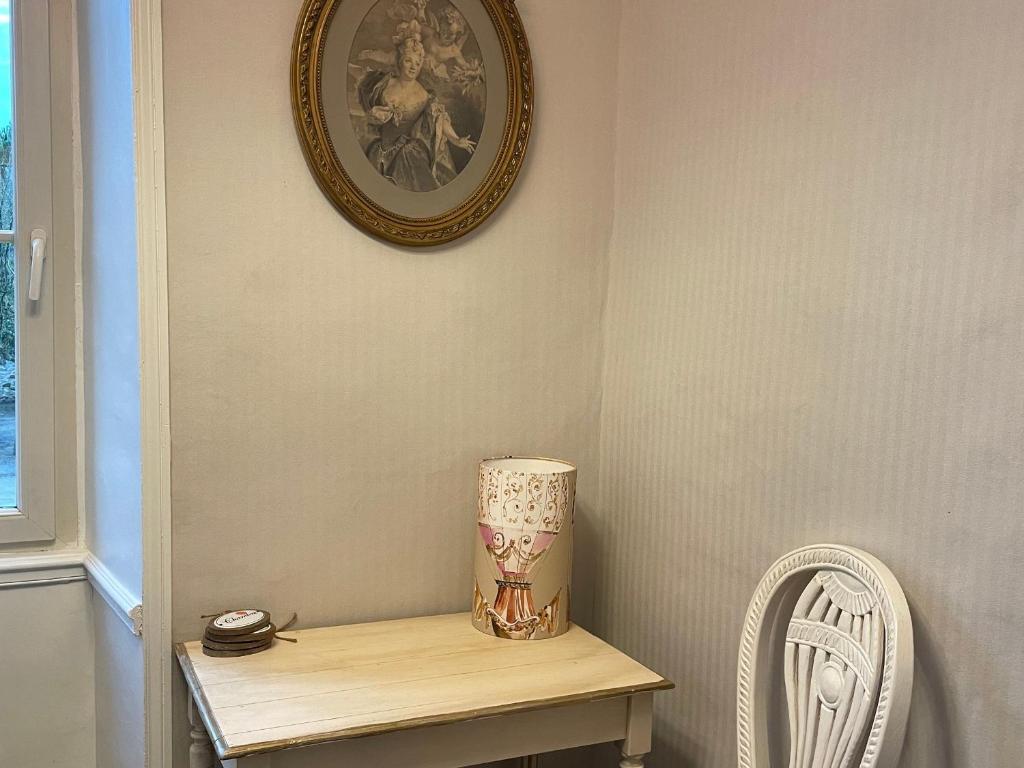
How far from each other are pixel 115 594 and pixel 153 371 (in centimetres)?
46

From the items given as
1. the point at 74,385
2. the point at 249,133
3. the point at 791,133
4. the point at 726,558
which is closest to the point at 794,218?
the point at 791,133

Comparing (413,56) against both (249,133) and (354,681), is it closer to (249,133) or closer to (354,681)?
(249,133)

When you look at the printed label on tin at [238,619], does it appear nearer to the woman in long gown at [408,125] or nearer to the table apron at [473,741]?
the table apron at [473,741]

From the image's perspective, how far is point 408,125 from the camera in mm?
1778

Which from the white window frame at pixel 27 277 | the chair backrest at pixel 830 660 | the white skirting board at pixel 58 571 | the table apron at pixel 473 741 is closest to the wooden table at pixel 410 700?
the table apron at pixel 473 741

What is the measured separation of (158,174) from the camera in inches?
62.2

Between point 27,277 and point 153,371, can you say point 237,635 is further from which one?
point 27,277

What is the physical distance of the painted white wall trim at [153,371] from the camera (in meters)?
1.56

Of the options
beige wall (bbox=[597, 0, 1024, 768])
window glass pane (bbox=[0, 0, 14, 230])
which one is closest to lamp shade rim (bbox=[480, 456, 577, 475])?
beige wall (bbox=[597, 0, 1024, 768])

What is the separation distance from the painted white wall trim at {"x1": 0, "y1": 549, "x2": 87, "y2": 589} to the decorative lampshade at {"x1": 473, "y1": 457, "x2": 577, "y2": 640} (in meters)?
0.87

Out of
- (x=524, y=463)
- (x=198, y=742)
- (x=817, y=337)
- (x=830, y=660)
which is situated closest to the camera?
(x=830, y=660)

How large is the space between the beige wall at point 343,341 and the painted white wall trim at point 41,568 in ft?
1.42

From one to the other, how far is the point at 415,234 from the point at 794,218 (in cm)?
71

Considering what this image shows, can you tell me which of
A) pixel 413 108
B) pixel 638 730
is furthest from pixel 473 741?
pixel 413 108
